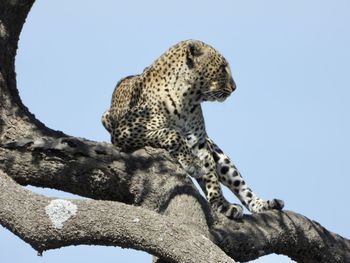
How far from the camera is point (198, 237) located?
6.78 m

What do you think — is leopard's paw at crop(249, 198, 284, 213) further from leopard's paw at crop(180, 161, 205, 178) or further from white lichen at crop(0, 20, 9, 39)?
white lichen at crop(0, 20, 9, 39)

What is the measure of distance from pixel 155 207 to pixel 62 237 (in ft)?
5.28

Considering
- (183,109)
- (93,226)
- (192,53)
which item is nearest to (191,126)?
(183,109)

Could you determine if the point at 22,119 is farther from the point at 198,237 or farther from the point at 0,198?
the point at 198,237

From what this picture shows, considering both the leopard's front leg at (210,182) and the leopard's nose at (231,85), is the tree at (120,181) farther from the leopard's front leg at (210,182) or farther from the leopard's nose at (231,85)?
the leopard's nose at (231,85)

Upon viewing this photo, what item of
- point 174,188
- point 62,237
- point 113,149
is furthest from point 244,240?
point 62,237

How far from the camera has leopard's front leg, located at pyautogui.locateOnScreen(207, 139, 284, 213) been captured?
32.7 feet

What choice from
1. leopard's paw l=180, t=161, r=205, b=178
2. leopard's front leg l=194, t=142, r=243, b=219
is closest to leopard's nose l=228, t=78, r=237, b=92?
leopard's front leg l=194, t=142, r=243, b=219

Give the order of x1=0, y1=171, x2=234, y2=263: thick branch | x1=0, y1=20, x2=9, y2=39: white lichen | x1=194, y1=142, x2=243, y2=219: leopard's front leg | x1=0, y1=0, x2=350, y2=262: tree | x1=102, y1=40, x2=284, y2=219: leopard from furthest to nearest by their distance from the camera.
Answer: x1=102, y1=40, x2=284, y2=219: leopard < x1=194, y1=142, x2=243, y2=219: leopard's front leg < x1=0, y1=20, x2=9, y2=39: white lichen < x1=0, y1=0, x2=350, y2=262: tree < x1=0, y1=171, x2=234, y2=263: thick branch

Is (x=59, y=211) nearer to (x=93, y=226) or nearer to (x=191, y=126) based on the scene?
(x=93, y=226)

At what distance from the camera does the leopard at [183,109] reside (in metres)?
9.60

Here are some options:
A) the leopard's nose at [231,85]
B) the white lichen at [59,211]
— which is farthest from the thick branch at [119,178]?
the leopard's nose at [231,85]

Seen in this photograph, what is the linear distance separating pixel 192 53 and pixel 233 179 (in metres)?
1.26

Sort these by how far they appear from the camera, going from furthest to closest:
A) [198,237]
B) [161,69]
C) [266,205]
→ 1. [161,69]
2. [266,205]
3. [198,237]
